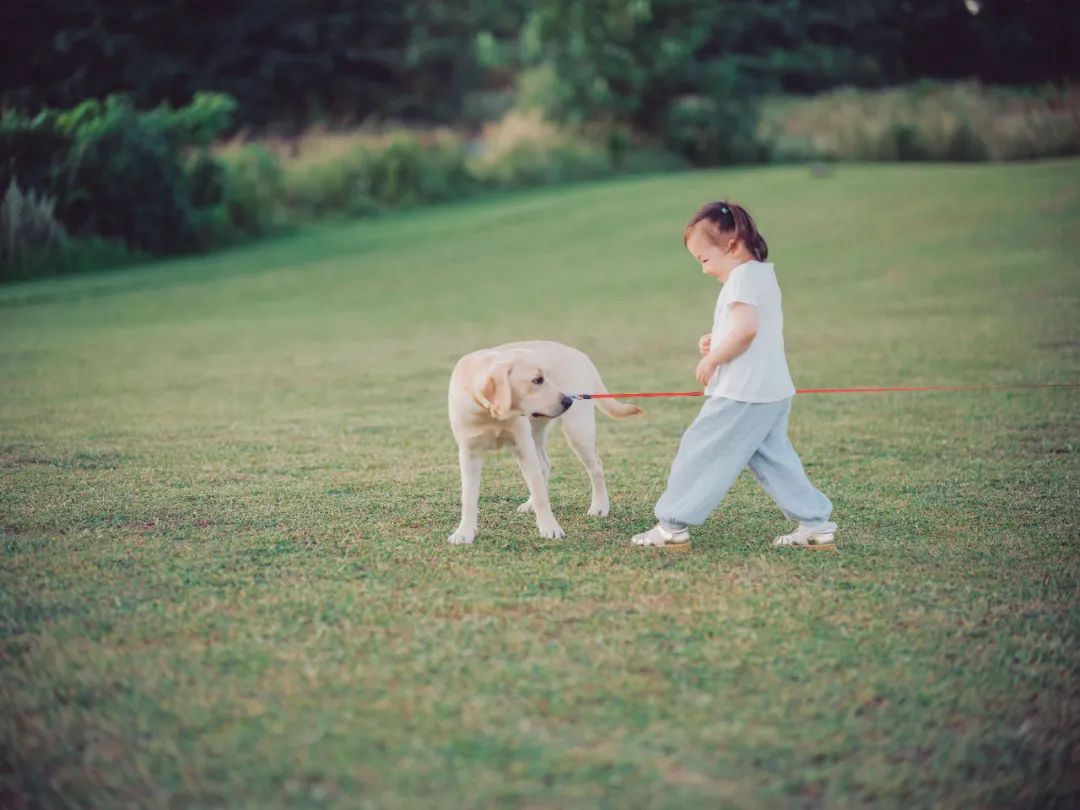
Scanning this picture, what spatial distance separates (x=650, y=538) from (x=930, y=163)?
72.9 feet

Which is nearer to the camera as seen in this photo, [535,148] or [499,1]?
[535,148]

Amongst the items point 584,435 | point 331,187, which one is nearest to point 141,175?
point 331,187

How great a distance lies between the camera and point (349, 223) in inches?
873

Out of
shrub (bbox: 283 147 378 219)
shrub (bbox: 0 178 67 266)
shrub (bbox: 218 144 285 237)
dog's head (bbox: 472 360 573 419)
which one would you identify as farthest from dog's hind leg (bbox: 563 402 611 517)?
shrub (bbox: 283 147 378 219)

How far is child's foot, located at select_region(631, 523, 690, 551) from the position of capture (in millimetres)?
4645

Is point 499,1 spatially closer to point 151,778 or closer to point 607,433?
point 607,433

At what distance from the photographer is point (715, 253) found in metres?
4.68

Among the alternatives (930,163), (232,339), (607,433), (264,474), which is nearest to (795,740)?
(264,474)

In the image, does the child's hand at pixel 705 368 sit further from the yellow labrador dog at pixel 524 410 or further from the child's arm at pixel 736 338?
the yellow labrador dog at pixel 524 410

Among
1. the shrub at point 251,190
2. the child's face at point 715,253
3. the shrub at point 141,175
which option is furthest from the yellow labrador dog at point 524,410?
the shrub at point 251,190

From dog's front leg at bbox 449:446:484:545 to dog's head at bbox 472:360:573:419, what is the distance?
33cm

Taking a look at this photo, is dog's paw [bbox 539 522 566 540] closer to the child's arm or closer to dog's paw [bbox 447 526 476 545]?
dog's paw [bbox 447 526 476 545]

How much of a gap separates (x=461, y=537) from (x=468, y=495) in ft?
0.60

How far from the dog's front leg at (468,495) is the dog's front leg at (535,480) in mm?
199
